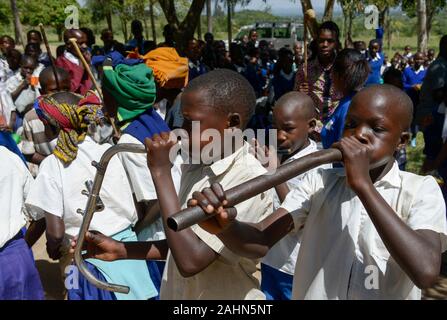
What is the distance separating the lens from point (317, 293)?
5.58 feet

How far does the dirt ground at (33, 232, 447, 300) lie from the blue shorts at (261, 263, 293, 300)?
1.37m

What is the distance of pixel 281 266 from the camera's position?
9.69ft

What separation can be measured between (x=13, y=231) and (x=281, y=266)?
136cm

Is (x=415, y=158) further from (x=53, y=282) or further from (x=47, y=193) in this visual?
(x=47, y=193)

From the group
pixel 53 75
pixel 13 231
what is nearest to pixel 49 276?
pixel 53 75

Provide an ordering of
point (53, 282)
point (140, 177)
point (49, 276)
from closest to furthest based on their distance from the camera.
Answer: point (140, 177) → point (53, 282) → point (49, 276)

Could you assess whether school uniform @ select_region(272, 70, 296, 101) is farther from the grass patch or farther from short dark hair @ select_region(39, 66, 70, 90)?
short dark hair @ select_region(39, 66, 70, 90)

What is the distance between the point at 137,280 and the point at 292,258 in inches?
31.7

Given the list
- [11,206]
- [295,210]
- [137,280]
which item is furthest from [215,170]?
[11,206]

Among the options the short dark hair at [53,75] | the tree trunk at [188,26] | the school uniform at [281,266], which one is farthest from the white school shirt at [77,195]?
the tree trunk at [188,26]

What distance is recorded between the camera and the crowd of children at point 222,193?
1.60 meters

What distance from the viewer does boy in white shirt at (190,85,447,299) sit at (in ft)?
5.23

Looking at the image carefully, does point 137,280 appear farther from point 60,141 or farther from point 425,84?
point 425,84

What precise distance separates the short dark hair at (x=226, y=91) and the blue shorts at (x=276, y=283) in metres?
1.28
